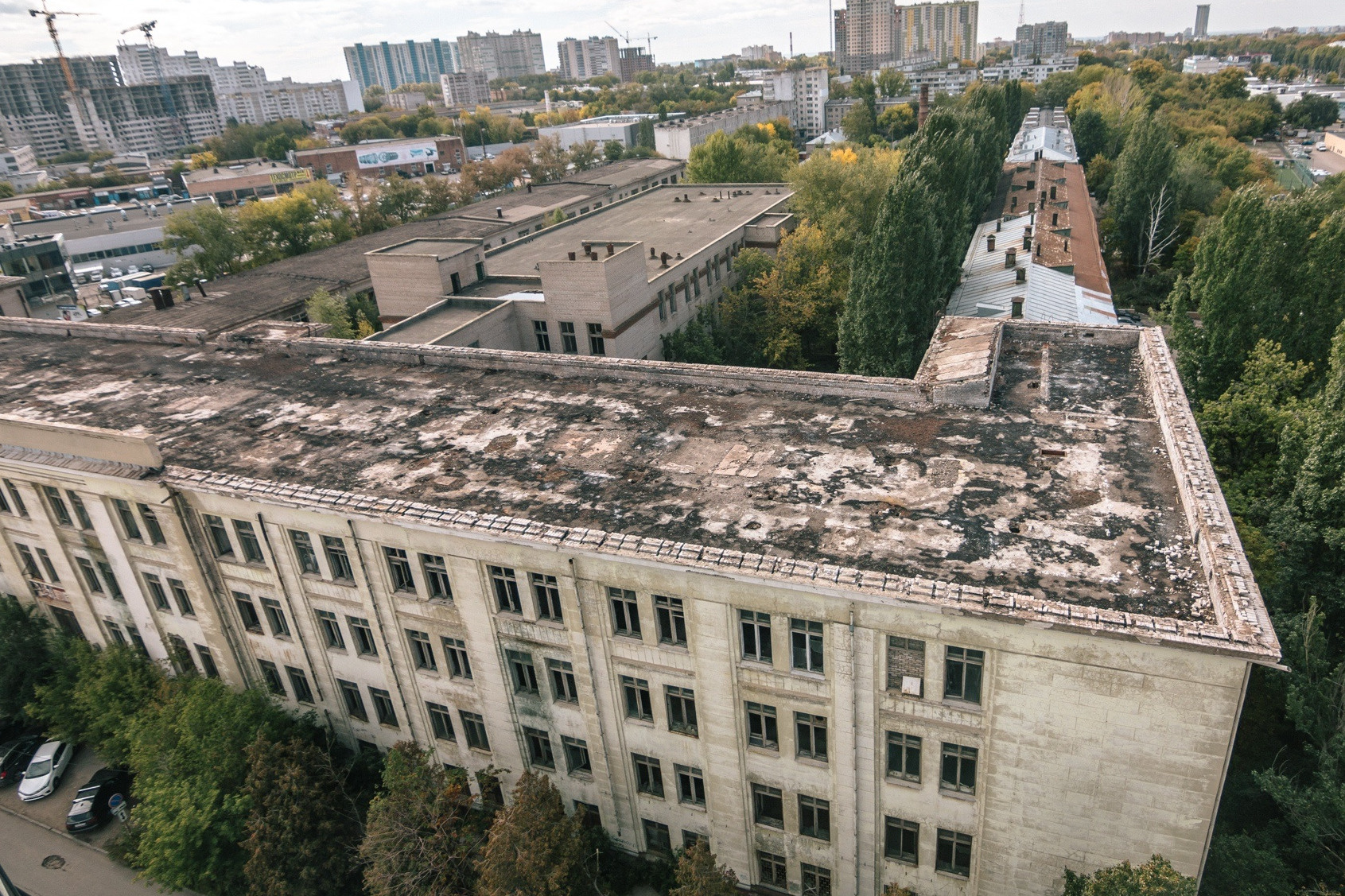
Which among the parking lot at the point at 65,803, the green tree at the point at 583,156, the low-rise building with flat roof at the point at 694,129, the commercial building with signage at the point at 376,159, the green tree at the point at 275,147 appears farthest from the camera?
the green tree at the point at 275,147

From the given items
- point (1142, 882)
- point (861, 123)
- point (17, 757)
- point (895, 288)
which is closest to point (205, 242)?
point (17, 757)

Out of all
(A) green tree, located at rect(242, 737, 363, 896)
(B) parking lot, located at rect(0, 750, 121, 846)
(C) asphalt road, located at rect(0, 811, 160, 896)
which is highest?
(A) green tree, located at rect(242, 737, 363, 896)

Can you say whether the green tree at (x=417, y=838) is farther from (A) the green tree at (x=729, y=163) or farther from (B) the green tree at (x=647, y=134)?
(B) the green tree at (x=647, y=134)

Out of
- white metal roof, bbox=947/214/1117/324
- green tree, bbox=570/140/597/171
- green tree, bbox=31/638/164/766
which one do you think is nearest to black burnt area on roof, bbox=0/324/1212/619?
green tree, bbox=31/638/164/766

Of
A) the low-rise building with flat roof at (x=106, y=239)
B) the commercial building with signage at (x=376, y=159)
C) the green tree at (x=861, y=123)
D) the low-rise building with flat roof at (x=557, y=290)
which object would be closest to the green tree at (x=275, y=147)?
the commercial building with signage at (x=376, y=159)

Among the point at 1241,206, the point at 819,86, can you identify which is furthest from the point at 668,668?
the point at 819,86

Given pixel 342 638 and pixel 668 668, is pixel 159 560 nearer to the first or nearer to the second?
pixel 342 638

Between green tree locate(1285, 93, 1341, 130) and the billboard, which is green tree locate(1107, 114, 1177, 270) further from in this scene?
the billboard
